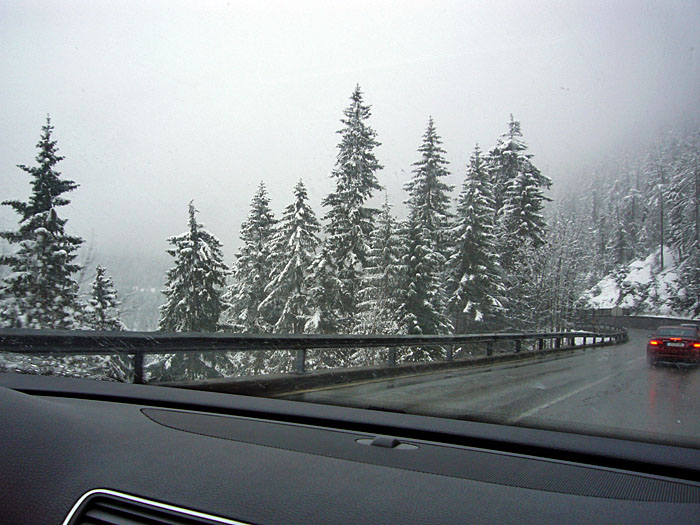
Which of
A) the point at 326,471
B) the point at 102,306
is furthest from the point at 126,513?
the point at 102,306

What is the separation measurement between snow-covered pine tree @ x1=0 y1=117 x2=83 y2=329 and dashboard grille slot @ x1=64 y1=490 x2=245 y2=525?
15.3 ft

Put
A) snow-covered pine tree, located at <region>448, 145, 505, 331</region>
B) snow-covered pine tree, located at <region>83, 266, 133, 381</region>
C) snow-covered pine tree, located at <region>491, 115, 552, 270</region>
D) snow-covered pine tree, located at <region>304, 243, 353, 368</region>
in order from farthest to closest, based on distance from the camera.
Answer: snow-covered pine tree, located at <region>304, 243, 353, 368</region>, snow-covered pine tree, located at <region>83, 266, 133, 381</region>, snow-covered pine tree, located at <region>448, 145, 505, 331</region>, snow-covered pine tree, located at <region>491, 115, 552, 270</region>

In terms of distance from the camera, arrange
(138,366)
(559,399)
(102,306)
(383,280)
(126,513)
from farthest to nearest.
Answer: (383,280), (102,306), (138,366), (559,399), (126,513)

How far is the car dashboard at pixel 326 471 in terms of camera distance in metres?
2.21

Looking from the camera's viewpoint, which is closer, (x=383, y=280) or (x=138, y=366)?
(x=138, y=366)

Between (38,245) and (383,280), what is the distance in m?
9.52

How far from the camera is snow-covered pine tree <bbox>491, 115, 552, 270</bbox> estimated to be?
5215 mm

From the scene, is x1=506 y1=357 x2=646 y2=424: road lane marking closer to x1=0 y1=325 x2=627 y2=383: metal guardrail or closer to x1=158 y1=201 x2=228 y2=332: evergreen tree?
x1=0 y1=325 x2=627 y2=383: metal guardrail

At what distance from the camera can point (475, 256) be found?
700 centimetres

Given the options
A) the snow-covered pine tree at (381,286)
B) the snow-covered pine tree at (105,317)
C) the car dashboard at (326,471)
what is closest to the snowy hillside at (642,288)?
the car dashboard at (326,471)

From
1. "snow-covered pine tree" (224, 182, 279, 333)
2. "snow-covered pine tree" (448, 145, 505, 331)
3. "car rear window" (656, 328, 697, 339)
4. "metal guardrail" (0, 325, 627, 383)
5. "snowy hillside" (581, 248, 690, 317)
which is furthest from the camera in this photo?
"snow-covered pine tree" (224, 182, 279, 333)

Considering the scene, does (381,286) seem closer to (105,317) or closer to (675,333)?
(105,317)

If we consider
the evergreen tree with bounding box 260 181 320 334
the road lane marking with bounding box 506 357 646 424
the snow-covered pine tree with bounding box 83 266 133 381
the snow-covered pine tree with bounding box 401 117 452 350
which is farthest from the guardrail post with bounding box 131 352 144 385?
the road lane marking with bounding box 506 357 646 424

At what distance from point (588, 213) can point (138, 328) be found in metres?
5.73
